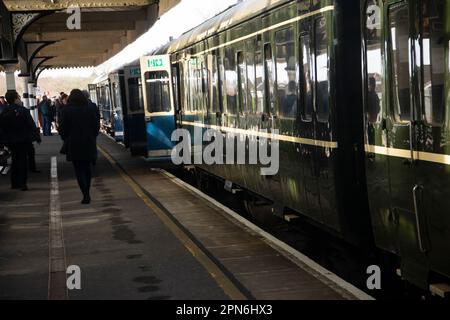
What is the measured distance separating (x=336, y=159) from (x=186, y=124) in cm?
1021

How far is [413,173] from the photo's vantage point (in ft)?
19.6

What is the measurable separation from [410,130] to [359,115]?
1.37 m

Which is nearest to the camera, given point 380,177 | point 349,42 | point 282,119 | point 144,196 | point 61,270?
point 380,177

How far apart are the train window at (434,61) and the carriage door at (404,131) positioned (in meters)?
0.15

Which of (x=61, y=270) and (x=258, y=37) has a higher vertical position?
(x=258, y=37)

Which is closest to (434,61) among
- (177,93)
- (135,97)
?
(177,93)

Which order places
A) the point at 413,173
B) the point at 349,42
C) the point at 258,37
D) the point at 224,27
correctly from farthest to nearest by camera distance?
the point at 224,27, the point at 258,37, the point at 349,42, the point at 413,173

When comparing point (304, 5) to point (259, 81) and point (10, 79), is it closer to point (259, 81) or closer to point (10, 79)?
point (259, 81)

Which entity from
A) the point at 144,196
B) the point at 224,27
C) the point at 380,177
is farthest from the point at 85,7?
the point at 380,177

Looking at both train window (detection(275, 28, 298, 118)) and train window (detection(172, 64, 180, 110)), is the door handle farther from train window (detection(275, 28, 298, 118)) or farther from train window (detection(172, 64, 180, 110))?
train window (detection(172, 64, 180, 110))

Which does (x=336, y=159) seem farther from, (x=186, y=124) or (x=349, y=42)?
(x=186, y=124)

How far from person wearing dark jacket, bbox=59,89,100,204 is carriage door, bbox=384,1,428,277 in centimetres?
740

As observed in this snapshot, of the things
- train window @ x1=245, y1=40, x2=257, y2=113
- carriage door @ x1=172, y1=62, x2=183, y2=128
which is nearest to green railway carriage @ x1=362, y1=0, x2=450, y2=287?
train window @ x1=245, y1=40, x2=257, y2=113

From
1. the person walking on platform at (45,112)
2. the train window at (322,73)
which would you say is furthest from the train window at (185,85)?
the person walking on platform at (45,112)
